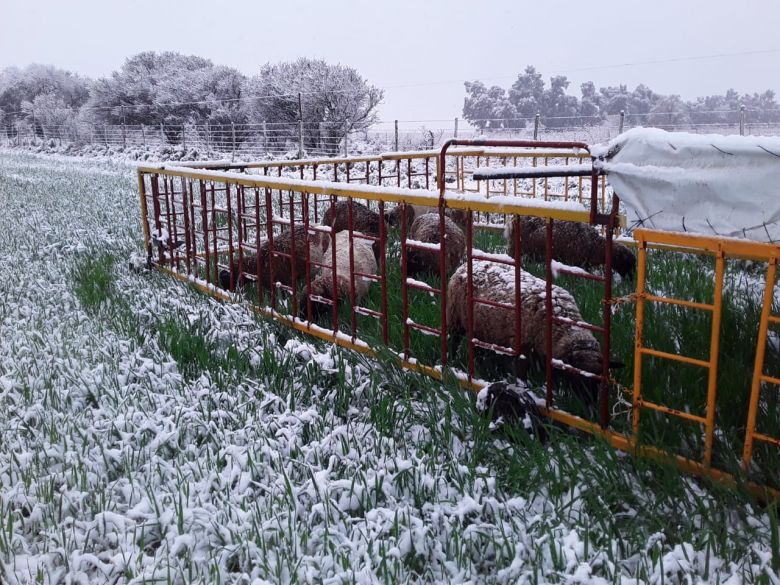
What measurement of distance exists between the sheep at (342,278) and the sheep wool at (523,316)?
Result: 0.99 meters

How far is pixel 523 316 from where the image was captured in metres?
5.18

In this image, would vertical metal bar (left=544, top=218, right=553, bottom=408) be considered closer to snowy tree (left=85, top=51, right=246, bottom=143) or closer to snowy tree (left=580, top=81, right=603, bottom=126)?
snowy tree (left=85, top=51, right=246, bottom=143)

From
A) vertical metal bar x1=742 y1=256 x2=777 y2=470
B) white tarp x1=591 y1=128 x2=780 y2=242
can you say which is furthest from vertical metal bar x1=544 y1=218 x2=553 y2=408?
vertical metal bar x1=742 y1=256 x2=777 y2=470

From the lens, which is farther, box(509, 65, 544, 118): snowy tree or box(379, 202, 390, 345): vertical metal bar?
box(509, 65, 544, 118): snowy tree

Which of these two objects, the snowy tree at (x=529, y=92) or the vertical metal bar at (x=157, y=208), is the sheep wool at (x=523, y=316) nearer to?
the vertical metal bar at (x=157, y=208)

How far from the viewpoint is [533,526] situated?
349 cm

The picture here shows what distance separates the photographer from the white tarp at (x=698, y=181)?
3.40 m

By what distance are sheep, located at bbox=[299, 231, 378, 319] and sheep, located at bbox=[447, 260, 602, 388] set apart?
98 cm

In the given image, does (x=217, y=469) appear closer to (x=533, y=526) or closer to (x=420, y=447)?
(x=420, y=447)

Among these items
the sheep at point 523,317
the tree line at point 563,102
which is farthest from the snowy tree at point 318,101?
the sheep at point 523,317

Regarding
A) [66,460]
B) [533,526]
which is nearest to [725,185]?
[533,526]

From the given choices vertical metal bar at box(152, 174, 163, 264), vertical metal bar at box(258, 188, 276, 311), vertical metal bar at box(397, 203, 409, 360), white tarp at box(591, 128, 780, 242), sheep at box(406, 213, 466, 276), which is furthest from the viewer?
vertical metal bar at box(152, 174, 163, 264)

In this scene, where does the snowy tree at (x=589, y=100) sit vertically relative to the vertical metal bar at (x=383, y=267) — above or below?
above

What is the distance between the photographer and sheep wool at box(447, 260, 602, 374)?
4.74 m
